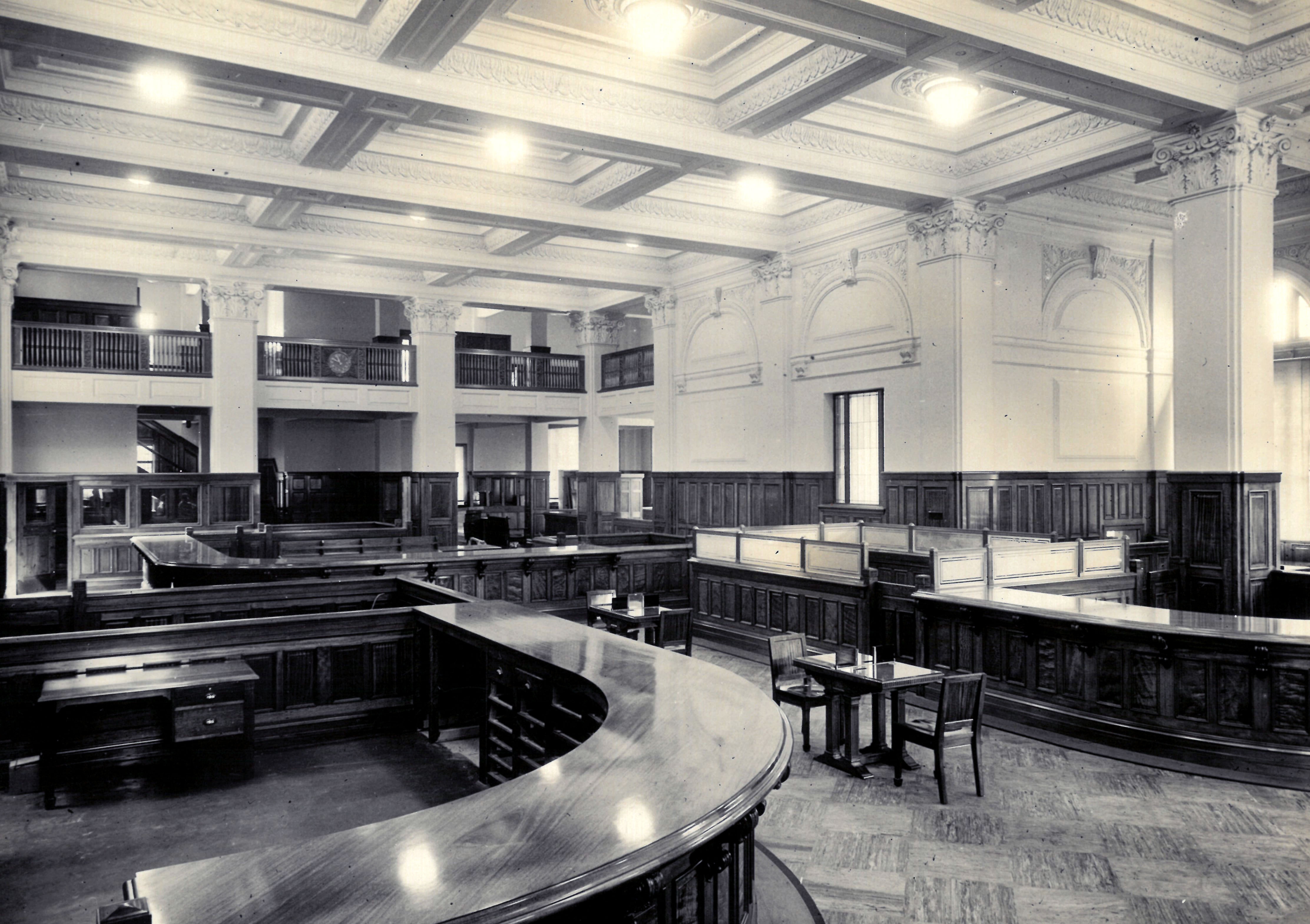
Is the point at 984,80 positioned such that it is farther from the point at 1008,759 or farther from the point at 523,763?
the point at 523,763

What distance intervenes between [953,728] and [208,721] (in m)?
4.35

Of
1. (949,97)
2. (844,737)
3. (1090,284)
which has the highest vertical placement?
A: (949,97)

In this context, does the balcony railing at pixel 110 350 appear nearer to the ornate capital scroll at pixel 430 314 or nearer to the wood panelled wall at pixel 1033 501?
the ornate capital scroll at pixel 430 314

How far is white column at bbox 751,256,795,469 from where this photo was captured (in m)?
14.2

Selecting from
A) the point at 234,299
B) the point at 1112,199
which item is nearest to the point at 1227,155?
the point at 1112,199

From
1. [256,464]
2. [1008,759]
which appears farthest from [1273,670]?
[256,464]

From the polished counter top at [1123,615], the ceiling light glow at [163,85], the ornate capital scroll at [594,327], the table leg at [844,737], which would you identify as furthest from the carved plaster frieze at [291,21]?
the ornate capital scroll at [594,327]

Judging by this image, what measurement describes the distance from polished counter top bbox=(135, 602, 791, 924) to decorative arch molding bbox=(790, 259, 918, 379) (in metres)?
9.73

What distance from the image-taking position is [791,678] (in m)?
6.41

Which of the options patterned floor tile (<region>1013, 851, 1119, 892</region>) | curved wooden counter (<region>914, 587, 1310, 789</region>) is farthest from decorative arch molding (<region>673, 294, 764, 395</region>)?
patterned floor tile (<region>1013, 851, 1119, 892</region>)

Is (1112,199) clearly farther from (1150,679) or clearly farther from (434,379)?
(434,379)

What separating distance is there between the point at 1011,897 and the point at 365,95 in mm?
7934

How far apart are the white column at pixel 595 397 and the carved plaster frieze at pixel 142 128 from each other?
31.5ft

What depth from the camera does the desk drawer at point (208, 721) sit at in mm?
4973
